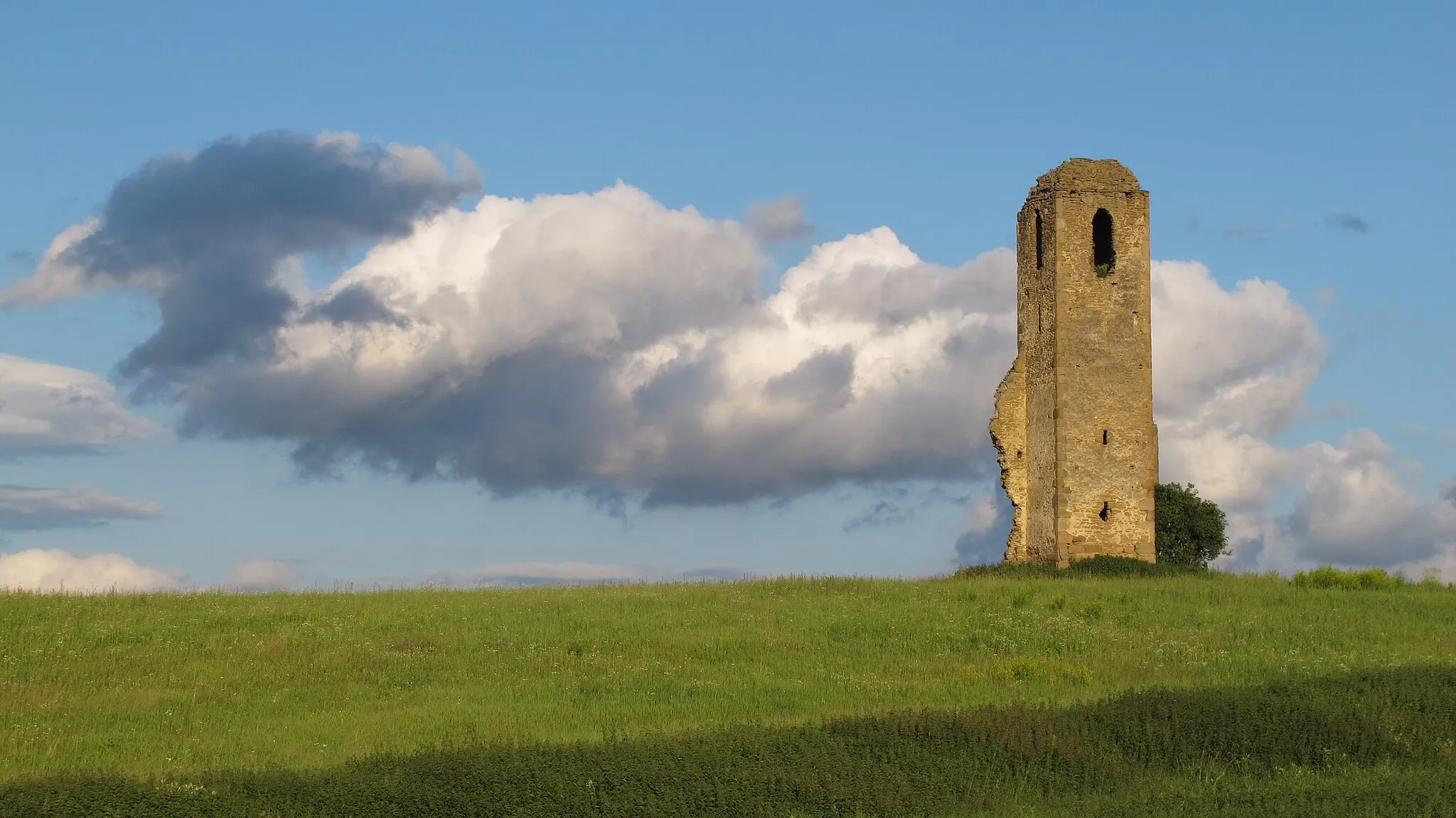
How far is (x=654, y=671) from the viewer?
2192 centimetres

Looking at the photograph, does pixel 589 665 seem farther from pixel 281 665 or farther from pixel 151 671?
pixel 151 671

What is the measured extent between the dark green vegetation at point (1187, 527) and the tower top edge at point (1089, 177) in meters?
11.5

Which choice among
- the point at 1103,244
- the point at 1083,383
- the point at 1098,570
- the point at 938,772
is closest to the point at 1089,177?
the point at 1103,244

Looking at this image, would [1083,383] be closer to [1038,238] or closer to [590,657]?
[1038,238]

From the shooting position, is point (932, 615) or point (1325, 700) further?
point (932, 615)

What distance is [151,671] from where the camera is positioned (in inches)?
879

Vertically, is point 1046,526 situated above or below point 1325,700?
above

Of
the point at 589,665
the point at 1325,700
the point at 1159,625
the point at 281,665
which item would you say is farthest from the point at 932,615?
the point at 281,665

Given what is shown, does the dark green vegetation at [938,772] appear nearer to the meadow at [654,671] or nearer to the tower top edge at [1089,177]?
the meadow at [654,671]

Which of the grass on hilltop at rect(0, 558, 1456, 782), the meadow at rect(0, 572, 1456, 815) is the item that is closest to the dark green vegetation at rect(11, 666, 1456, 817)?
the meadow at rect(0, 572, 1456, 815)

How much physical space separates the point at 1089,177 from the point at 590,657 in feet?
80.6

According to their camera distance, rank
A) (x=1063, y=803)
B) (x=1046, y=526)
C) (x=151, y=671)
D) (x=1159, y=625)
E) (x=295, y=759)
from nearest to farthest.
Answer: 1. (x=1063, y=803)
2. (x=295, y=759)
3. (x=151, y=671)
4. (x=1159, y=625)
5. (x=1046, y=526)

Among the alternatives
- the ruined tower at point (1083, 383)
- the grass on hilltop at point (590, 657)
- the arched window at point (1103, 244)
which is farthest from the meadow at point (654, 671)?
the arched window at point (1103, 244)

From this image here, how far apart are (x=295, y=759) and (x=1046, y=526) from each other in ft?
90.9
